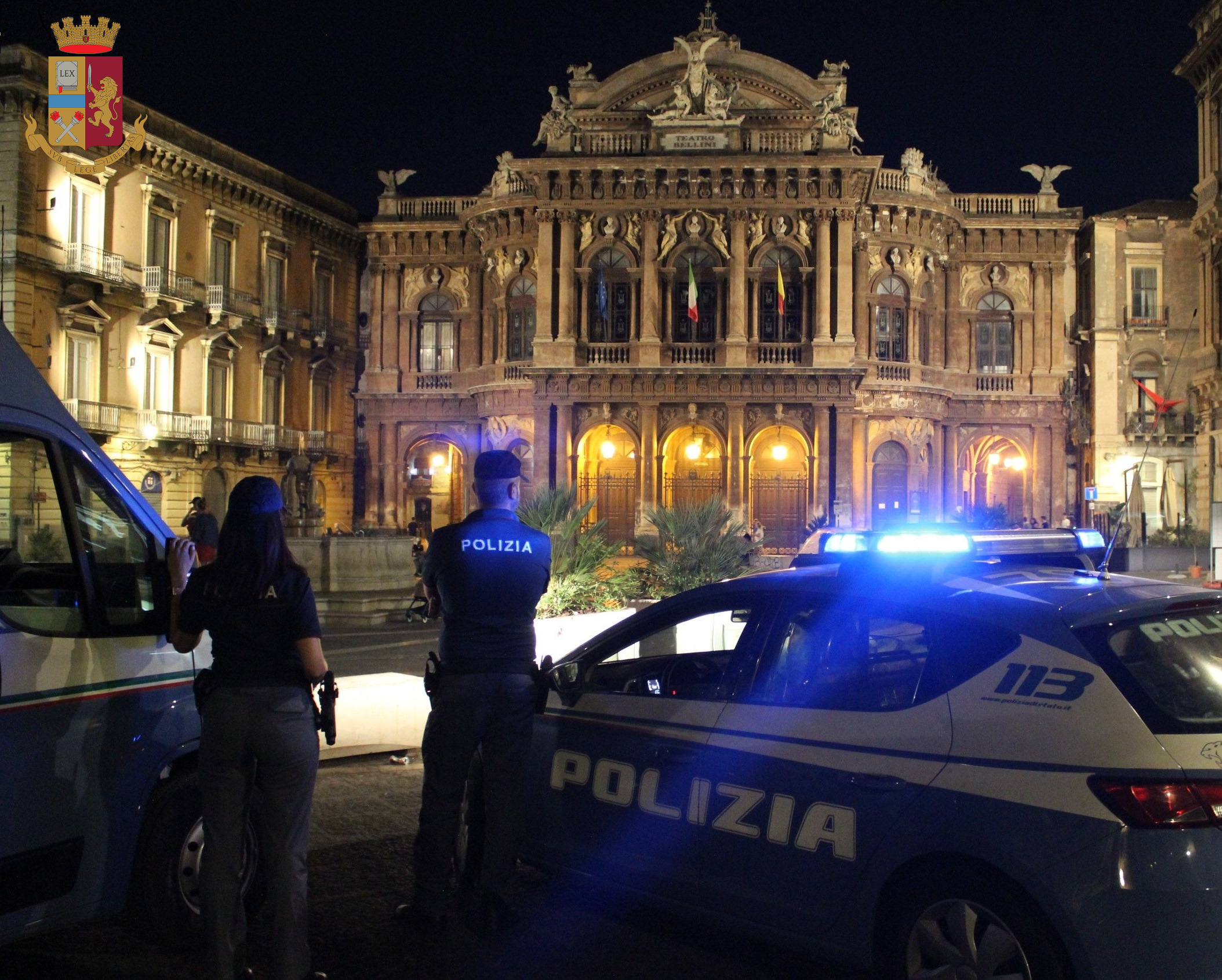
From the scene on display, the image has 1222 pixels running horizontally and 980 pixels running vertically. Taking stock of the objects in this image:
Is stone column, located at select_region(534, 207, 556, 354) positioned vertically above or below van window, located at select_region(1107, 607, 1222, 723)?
above

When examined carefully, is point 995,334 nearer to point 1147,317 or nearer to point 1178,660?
point 1147,317

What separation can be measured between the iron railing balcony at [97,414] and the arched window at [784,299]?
18.9 meters

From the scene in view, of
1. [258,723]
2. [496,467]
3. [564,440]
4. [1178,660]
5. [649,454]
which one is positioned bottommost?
[258,723]

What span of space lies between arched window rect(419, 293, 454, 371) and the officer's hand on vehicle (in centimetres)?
3436

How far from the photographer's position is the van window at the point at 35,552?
13.8 ft

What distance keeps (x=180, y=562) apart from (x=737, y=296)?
29.6 metres

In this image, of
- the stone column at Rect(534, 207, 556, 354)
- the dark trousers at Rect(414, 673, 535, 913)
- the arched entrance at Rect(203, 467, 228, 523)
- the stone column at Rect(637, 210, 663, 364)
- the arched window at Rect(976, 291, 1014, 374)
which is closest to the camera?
the dark trousers at Rect(414, 673, 535, 913)

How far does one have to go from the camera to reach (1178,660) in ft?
11.7

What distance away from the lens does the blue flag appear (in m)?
33.4

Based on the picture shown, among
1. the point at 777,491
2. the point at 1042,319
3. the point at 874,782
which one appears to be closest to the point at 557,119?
the point at 777,491

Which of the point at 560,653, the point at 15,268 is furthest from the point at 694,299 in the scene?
the point at 560,653

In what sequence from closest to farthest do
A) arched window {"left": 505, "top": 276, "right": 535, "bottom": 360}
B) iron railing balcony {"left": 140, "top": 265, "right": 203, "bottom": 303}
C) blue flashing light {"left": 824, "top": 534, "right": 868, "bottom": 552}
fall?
1. blue flashing light {"left": 824, "top": 534, "right": 868, "bottom": 552}
2. iron railing balcony {"left": 140, "top": 265, "right": 203, "bottom": 303}
3. arched window {"left": 505, "top": 276, "right": 535, "bottom": 360}

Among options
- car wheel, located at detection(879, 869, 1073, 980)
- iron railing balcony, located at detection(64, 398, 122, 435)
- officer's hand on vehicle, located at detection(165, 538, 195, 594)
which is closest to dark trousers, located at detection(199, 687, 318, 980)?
officer's hand on vehicle, located at detection(165, 538, 195, 594)

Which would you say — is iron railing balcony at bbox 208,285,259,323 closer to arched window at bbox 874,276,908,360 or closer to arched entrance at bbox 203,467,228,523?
arched entrance at bbox 203,467,228,523
